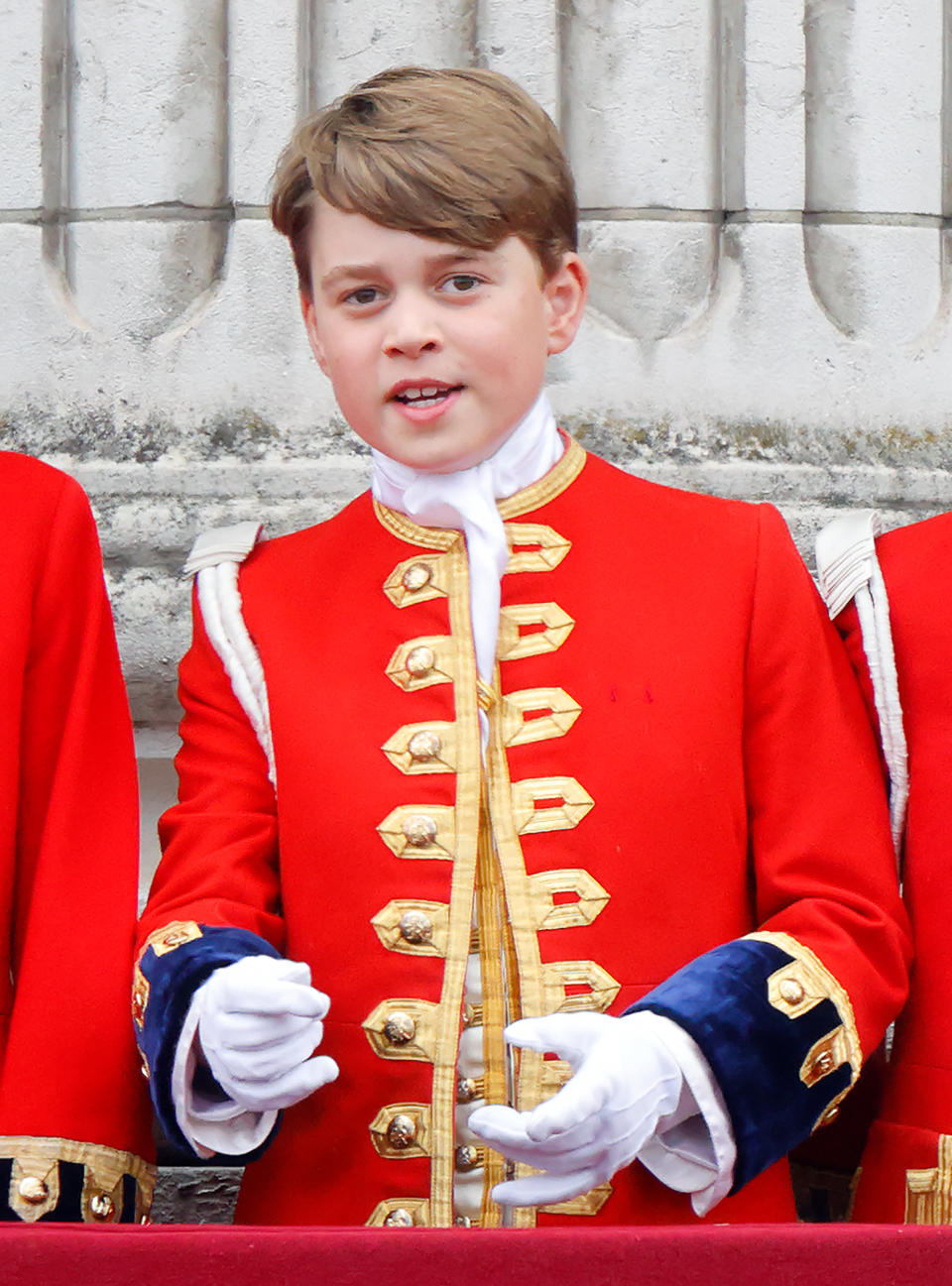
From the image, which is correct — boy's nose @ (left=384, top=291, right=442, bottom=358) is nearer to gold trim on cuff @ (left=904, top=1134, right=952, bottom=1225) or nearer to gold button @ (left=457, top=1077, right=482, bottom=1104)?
gold button @ (left=457, top=1077, right=482, bottom=1104)

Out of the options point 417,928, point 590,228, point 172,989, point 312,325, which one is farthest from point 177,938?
point 590,228

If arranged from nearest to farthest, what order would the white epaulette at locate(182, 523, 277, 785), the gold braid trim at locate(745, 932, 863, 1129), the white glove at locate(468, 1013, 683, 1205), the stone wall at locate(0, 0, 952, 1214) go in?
1. the white glove at locate(468, 1013, 683, 1205)
2. the gold braid trim at locate(745, 932, 863, 1129)
3. the white epaulette at locate(182, 523, 277, 785)
4. the stone wall at locate(0, 0, 952, 1214)

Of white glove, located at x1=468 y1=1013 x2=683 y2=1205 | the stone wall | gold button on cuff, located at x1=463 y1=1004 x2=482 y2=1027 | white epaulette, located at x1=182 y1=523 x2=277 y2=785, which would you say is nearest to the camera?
white glove, located at x1=468 y1=1013 x2=683 y2=1205

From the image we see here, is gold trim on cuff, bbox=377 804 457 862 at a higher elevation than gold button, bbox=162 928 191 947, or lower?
higher

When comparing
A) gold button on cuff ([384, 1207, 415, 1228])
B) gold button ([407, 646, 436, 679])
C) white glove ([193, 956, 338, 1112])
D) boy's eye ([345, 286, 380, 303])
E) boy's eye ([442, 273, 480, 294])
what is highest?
boy's eye ([442, 273, 480, 294])

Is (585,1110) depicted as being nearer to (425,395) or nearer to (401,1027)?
(401,1027)

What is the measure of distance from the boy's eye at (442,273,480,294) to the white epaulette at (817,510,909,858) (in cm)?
37

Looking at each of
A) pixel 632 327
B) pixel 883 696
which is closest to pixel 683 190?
pixel 632 327

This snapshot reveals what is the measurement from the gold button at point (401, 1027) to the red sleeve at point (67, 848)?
8.2 inches

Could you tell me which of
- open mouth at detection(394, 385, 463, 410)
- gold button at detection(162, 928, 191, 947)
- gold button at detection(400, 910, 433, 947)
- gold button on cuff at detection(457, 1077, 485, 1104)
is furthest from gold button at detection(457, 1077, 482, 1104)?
open mouth at detection(394, 385, 463, 410)

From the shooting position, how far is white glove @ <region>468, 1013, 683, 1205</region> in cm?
121

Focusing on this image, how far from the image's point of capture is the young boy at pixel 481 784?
4.49ft

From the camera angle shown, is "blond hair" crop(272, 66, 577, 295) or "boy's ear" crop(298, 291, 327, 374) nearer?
"blond hair" crop(272, 66, 577, 295)

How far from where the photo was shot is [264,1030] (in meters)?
1.31
